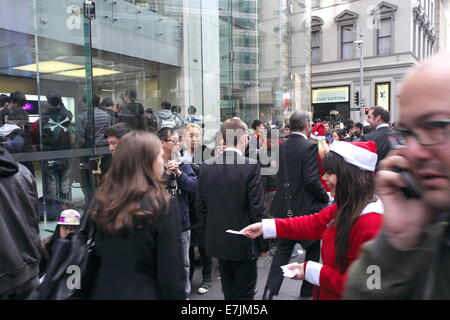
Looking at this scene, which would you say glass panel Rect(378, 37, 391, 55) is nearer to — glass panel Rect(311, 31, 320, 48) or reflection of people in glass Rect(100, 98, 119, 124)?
glass panel Rect(311, 31, 320, 48)

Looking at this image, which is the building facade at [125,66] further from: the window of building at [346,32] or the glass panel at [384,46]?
the window of building at [346,32]

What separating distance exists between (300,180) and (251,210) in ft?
4.19

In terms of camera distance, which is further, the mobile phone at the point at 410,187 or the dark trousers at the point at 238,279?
the dark trousers at the point at 238,279

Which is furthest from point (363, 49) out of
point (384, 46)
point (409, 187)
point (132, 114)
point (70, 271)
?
point (409, 187)

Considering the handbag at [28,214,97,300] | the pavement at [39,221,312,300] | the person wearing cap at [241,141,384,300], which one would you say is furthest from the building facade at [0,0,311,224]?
the person wearing cap at [241,141,384,300]

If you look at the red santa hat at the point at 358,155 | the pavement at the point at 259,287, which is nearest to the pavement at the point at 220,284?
the pavement at the point at 259,287

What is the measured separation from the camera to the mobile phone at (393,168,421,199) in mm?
881

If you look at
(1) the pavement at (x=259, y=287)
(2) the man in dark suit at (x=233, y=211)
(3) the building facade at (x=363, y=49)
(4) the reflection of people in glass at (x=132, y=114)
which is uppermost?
(3) the building facade at (x=363, y=49)

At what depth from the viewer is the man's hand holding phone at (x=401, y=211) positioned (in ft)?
2.94

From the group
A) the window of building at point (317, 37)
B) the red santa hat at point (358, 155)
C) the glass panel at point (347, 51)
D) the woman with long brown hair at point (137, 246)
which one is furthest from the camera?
the window of building at point (317, 37)

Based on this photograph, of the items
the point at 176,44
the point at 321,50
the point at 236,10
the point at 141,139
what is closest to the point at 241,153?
the point at 141,139

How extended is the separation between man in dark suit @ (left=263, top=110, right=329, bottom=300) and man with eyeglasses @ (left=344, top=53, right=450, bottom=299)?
3.41 metres

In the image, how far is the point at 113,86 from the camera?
6.96m

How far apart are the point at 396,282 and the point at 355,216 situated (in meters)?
1.10
